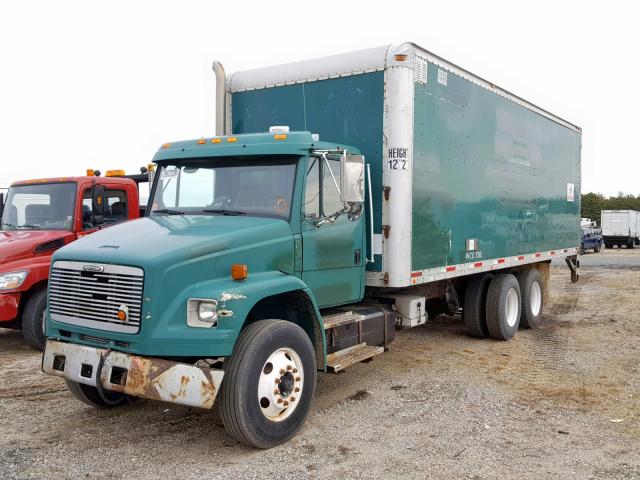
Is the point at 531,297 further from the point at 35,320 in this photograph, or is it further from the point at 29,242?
the point at 29,242

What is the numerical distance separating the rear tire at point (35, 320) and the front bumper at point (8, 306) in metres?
0.14

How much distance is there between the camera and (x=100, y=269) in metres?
4.75

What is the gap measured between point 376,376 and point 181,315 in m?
3.22

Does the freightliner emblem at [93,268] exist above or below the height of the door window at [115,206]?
below

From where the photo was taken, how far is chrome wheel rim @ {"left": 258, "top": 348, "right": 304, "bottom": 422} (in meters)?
4.84

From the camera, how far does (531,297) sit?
10.4m

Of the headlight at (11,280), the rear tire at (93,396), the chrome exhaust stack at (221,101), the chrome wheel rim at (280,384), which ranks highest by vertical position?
the chrome exhaust stack at (221,101)

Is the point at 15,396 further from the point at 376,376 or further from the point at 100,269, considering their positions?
the point at 376,376

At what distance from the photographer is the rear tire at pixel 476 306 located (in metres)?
9.13

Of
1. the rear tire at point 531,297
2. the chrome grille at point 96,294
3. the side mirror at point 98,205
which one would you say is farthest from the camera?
the rear tire at point 531,297

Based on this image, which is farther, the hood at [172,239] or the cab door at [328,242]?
the cab door at [328,242]

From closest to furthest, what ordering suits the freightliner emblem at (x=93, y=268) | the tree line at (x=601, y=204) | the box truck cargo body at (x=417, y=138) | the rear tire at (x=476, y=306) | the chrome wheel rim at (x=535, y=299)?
the freightliner emblem at (x=93, y=268), the box truck cargo body at (x=417, y=138), the rear tire at (x=476, y=306), the chrome wheel rim at (x=535, y=299), the tree line at (x=601, y=204)

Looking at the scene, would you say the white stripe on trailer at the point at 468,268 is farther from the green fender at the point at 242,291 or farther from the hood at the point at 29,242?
the hood at the point at 29,242

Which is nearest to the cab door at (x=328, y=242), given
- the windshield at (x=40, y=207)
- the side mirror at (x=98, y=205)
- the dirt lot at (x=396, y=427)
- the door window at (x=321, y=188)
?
the door window at (x=321, y=188)
